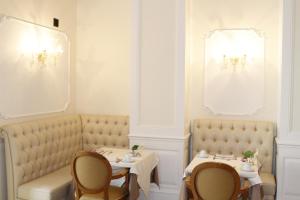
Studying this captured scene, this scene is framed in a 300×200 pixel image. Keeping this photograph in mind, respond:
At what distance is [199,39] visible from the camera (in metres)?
5.13

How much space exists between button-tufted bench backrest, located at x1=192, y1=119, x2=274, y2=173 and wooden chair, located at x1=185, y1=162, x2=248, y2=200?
5.48 feet

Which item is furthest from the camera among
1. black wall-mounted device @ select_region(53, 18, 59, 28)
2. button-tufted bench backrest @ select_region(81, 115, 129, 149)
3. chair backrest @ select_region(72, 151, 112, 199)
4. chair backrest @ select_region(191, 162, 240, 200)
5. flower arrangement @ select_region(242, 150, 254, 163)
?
button-tufted bench backrest @ select_region(81, 115, 129, 149)

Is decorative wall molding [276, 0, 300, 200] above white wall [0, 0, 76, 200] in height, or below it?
below

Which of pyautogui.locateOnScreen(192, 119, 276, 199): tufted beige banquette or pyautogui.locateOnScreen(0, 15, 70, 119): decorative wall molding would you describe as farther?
pyautogui.locateOnScreen(192, 119, 276, 199): tufted beige banquette

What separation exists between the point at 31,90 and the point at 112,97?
1359 mm

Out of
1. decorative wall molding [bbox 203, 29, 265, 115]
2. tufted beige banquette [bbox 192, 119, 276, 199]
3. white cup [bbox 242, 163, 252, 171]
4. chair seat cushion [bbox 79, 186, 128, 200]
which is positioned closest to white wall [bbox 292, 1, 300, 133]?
tufted beige banquette [bbox 192, 119, 276, 199]

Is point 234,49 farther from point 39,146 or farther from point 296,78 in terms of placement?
point 39,146

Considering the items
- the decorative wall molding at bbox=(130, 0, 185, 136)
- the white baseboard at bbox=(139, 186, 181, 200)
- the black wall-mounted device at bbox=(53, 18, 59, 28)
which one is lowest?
the white baseboard at bbox=(139, 186, 181, 200)

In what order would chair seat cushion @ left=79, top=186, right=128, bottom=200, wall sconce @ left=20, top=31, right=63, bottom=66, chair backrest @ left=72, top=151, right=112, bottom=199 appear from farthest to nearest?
wall sconce @ left=20, top=31, right=63, bottom=66, chair seat cushion @ left=79, top=186, right=128, bottom=200, chair backrest @ left=72, top=151, right=112, bottom=199

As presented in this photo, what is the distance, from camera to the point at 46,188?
3.98 metres

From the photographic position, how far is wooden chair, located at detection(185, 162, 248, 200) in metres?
3.14

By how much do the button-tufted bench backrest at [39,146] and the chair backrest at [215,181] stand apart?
6.89 feet

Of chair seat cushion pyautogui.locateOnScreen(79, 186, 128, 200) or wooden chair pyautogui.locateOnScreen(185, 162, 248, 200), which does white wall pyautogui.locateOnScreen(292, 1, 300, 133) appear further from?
chair seat cushion pyautogui.locateOnScreen(79, 186, 128, 200)

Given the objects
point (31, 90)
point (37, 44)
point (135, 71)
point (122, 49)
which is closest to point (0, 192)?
point (31, 90)
